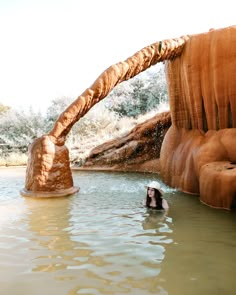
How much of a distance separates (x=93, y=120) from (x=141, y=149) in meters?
9.16

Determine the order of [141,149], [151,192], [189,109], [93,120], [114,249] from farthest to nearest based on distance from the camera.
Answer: [93,120] → [141,149] → [189,109] → [151,192] → [114,249]

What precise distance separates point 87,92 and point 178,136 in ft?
9.43

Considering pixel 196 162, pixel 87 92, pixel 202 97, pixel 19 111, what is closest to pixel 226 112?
pixel 202 97

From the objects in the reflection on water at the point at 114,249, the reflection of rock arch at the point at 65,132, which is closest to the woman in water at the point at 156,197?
the reflection on water at the point at 114,249

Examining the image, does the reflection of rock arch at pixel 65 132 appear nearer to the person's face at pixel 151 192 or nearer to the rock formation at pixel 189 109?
the rock formation at pixel 189 109

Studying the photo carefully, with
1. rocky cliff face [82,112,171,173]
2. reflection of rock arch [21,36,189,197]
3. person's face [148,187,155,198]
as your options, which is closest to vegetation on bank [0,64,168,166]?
rocky cliff face [82,112,171,173]

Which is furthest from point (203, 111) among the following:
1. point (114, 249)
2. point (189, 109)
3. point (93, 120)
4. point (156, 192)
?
point (93, 120)

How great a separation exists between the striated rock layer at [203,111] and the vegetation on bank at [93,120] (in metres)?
7.38

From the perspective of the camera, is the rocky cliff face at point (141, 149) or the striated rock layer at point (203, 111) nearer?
the striated rock layer at point (203, 111)

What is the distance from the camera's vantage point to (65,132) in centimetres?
845

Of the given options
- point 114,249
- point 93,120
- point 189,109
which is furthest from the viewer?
point 93,120

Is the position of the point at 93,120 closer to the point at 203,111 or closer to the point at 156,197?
the point at 203,111

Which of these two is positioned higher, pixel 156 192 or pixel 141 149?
pixel 141 149

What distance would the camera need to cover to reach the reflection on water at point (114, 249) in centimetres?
309
